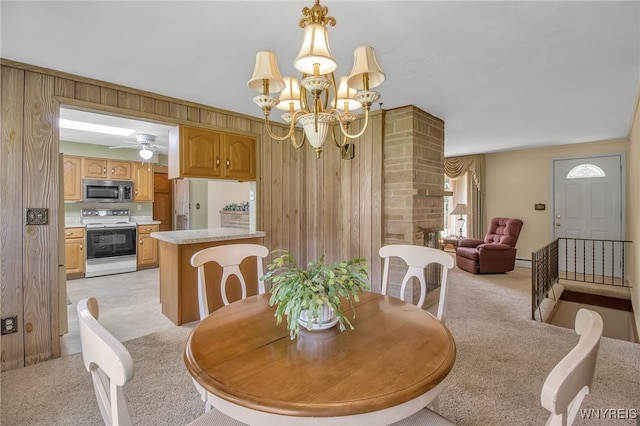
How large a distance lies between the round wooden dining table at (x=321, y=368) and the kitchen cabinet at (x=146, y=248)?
16.6 feet

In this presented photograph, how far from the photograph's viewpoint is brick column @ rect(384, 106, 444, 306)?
3.31 meters

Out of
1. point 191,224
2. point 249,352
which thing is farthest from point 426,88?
point 191,224

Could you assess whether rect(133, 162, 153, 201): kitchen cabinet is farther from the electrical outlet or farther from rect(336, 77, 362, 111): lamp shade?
rect(336, 77, 362, 111): lamp shade

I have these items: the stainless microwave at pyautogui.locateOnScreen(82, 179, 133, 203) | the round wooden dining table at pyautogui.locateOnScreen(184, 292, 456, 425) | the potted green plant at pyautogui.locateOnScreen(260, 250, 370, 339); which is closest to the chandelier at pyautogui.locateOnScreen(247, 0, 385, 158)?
the potted green plant at pyautogui.locateOnScreen(260, 250, 370, 339)

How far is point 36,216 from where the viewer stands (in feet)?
7.82

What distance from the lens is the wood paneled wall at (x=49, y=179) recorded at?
2.28 metres

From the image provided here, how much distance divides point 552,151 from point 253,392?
6827 millimetres

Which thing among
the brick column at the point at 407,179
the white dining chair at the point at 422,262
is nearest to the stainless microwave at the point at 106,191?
the brick column at the point at 407,179

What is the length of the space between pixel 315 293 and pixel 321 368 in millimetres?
266

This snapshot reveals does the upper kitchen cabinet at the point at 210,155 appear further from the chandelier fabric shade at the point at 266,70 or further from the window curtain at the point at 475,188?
the window curtain at the point at 475,188

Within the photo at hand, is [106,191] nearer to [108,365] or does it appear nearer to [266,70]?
[266,70]

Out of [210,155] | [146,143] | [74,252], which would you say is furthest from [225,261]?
[74,252]

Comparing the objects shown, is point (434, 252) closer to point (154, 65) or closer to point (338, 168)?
point (338, 168)

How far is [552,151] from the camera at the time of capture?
224 inches
